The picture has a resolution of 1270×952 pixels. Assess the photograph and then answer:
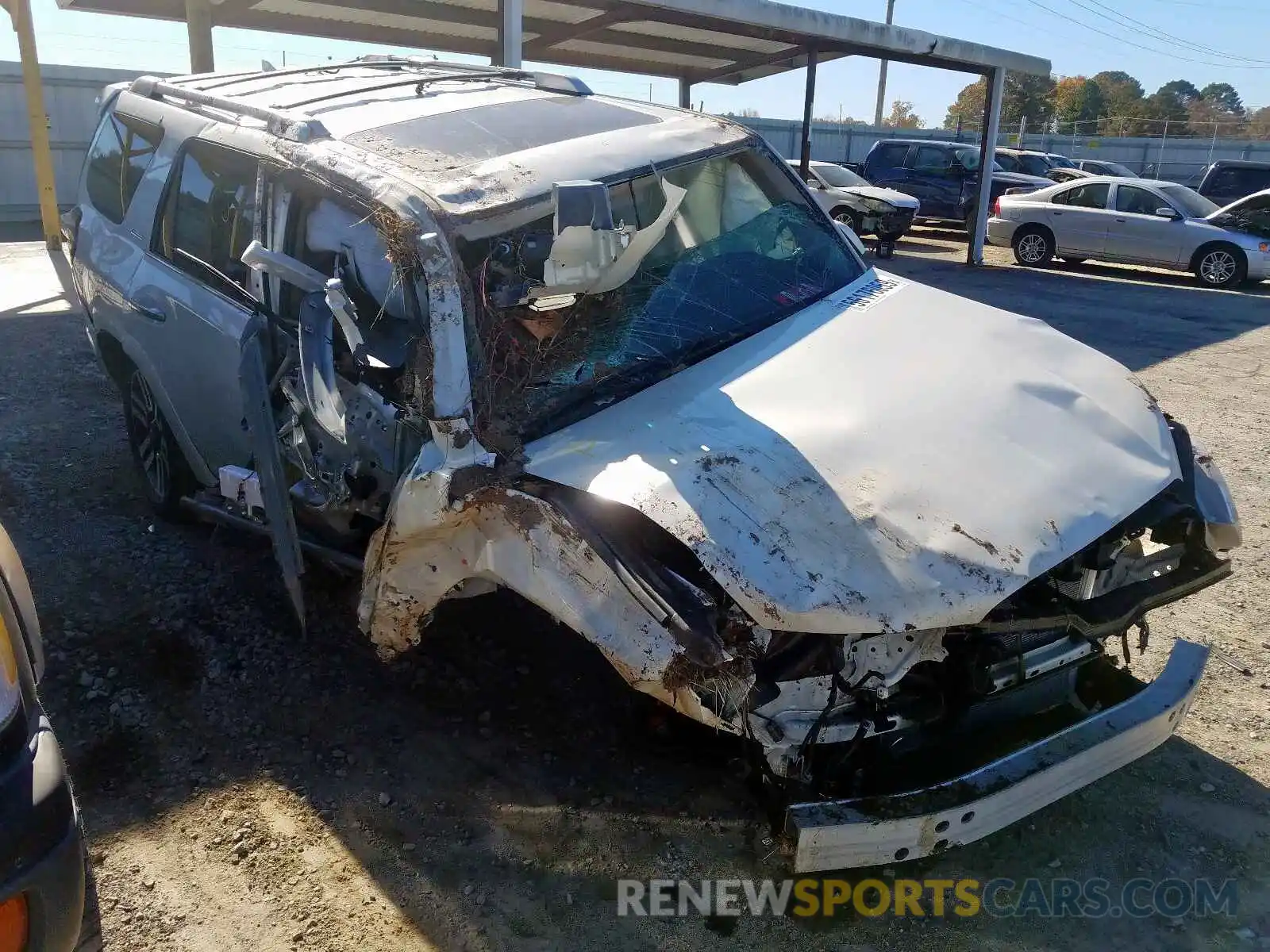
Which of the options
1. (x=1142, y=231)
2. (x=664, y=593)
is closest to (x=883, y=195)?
(x=1142, y=231)

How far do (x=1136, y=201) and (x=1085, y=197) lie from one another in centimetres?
74

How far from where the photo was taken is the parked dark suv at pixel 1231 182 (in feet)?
55.4

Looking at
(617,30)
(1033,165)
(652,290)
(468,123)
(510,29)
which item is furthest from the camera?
(1033,165)

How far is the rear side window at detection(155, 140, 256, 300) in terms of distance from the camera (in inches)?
144

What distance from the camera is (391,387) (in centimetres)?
302

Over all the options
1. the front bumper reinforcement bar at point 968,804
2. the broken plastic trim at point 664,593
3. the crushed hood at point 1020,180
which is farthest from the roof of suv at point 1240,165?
the broken plastic trim at point 664,593

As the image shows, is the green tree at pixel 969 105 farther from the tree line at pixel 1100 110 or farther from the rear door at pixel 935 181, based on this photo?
the rear door at pixel 935 181

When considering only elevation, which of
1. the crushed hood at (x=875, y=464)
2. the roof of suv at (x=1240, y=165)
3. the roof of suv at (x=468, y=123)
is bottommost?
the roof of suv at (x=1240, y=165)

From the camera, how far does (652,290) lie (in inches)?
134

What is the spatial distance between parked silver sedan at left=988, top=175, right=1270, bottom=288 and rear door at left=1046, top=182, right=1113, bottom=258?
12 mm

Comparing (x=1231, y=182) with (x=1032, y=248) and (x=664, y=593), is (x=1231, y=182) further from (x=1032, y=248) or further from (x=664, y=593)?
(x=664, y=593)

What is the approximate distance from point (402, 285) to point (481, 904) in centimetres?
178

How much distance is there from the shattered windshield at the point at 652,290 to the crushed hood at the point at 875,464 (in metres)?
0.11

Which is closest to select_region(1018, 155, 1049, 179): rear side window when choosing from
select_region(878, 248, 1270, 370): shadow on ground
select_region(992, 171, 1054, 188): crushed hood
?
select_region(992, 171, 1054, 188): crushed hood
